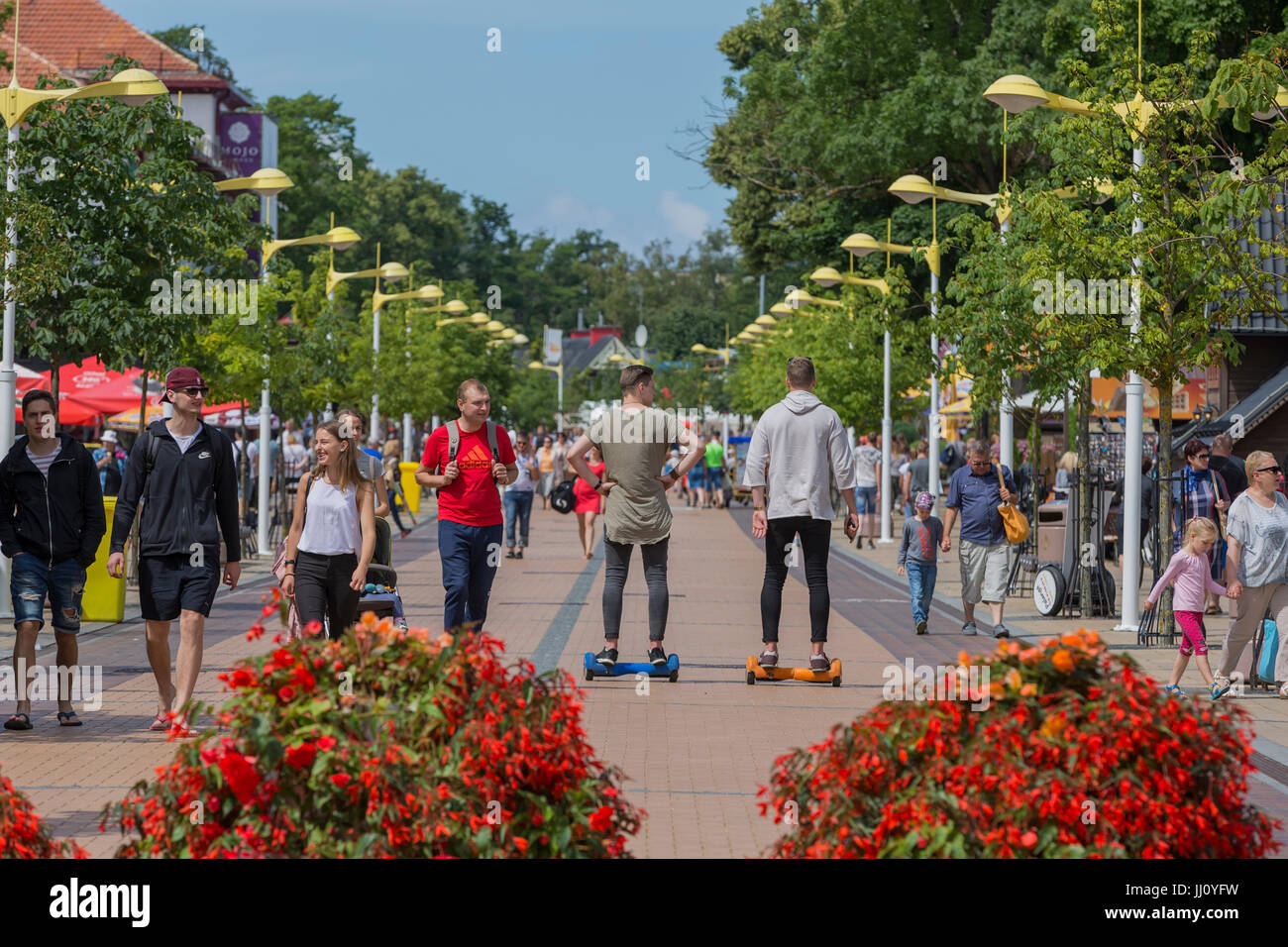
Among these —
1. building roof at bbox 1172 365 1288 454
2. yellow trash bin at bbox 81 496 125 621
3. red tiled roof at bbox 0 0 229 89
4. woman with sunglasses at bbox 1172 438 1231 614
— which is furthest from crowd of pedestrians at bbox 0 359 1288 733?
red tiled roof at bbox 0 0 229 89

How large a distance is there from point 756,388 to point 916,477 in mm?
16722

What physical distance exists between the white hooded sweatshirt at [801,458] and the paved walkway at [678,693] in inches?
45.5

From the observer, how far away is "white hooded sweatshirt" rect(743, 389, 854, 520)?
10711 millimetres

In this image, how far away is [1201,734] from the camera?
13.2 feet

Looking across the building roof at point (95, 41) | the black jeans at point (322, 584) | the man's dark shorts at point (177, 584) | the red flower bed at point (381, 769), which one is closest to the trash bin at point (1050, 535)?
the black jeans at point (322, 584)

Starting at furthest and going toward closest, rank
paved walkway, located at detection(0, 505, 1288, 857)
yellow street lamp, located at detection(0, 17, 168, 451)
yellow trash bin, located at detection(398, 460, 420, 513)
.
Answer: yellow trash bin, located at detection(398, 460, 420, 513), yellow street lamp, located at detection(0, 17, 168, 451), paved walkway, located at detection(0, 505, 1288, 857)

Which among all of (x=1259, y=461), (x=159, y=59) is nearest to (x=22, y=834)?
(x=1259, y=461)

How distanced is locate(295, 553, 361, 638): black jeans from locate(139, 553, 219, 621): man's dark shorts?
1.40 ft

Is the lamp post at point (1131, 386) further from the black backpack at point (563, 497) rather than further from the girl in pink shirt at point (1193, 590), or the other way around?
the black backpack at point (563, 497)

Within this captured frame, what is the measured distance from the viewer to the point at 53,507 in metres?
9.63

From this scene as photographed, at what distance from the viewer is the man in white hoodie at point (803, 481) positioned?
10.7 meters

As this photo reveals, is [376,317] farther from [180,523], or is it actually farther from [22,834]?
[22,834]

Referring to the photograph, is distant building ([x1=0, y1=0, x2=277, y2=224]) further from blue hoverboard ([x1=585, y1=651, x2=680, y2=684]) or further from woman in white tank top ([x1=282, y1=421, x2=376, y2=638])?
woman in white tank top ([x1=282, y1=421, x2=376, y2=638])

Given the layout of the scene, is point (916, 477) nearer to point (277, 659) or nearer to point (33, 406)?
point (33, 406)
